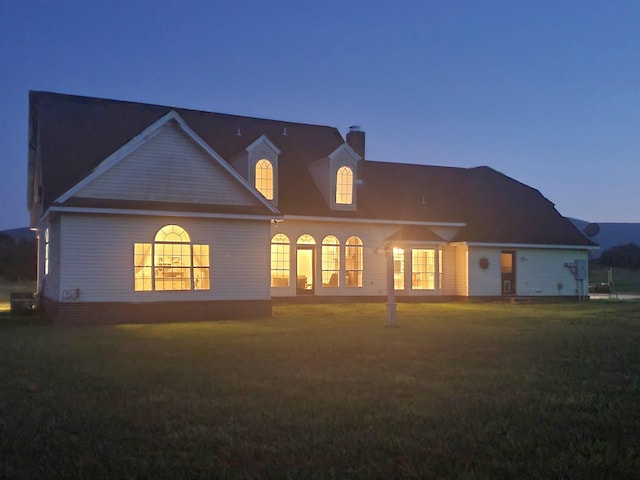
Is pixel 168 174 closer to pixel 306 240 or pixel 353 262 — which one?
pixel 306 240

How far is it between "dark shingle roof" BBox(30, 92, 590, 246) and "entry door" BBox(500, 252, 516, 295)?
913 millimetres

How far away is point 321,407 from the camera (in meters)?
7.19

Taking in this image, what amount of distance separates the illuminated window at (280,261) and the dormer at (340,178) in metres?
2.39

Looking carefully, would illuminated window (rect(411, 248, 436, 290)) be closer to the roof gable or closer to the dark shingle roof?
the dark shingle roof

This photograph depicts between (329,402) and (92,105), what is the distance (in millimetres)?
19815

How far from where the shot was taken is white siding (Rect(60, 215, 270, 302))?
18.1 m

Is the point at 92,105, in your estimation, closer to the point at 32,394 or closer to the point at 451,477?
the point at 32,394

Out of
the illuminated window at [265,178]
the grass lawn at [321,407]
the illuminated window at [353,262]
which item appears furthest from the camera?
the illuminated window at [353,262]

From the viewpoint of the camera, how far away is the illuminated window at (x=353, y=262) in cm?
2678

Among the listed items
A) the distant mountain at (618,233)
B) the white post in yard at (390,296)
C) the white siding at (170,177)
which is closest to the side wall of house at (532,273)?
the white post in yard at (390,296)

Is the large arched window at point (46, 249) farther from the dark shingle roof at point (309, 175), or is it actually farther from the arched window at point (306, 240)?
the arched window at point (306, 240)

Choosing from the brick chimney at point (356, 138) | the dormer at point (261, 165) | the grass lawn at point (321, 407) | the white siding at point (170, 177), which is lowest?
the grass lawn at point (321, 407)

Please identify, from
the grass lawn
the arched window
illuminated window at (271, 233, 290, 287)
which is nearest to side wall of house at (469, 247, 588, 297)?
the arched window

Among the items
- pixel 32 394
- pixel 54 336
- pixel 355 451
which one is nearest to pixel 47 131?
pixel 54 336
